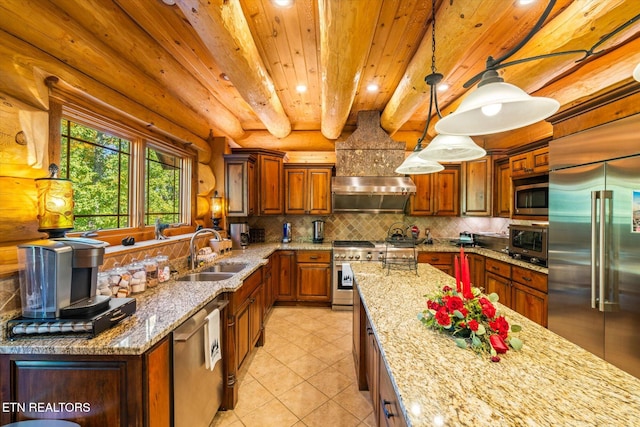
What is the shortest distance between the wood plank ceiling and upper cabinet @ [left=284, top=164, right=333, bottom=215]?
4.24ft

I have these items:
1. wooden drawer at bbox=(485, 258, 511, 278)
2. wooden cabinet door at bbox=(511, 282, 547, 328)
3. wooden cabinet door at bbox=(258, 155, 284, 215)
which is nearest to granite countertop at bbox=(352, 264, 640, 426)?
wooden cabinet door at bbox=(511, 282, 547, 328)

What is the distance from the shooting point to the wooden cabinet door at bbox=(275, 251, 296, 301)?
153 inches

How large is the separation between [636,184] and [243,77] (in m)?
2.99

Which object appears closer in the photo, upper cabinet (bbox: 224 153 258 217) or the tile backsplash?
upper cabinet (bbox: 224 153 258 217)

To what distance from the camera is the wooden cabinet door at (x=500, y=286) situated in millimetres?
2997

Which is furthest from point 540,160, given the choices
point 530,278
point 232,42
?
point 232,42

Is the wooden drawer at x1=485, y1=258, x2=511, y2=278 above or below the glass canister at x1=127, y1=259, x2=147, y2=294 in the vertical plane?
below

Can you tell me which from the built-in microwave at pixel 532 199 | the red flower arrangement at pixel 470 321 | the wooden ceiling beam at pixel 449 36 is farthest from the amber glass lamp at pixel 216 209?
the built-in microwave at pixel 532 199

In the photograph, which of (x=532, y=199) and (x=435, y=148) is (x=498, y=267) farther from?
(x=435, y=148)

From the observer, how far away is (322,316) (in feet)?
11.7

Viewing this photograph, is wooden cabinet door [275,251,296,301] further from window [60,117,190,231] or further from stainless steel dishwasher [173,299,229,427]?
stainless steel dishwasher [173,299,229,427]

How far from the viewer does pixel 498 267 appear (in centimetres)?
320

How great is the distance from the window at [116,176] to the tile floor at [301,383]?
1.83 metres

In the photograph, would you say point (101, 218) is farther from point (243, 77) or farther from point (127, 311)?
point (243, 77)
